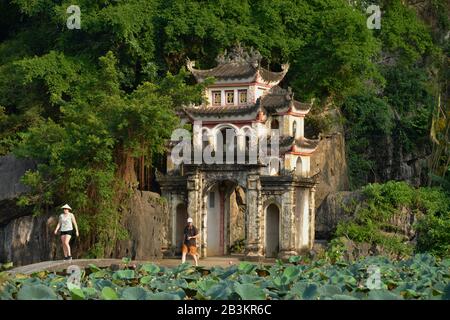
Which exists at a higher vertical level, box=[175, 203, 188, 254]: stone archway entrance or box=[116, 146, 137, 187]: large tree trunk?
box=[116, 146, 137, 187]: large tree trunk

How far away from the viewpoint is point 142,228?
32.4 meters

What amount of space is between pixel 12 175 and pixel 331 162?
402 inches

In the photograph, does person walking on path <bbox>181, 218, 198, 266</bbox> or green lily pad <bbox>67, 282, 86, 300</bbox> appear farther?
person walking on path <bbox>181, 218, 198, 266</bbox>

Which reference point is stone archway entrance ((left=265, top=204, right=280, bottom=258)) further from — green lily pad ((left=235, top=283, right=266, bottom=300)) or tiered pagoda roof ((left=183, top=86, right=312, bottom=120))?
green lily pad ((left=235, top=283, right=266, bottom=300))

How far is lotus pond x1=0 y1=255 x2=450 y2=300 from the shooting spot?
15.9 m

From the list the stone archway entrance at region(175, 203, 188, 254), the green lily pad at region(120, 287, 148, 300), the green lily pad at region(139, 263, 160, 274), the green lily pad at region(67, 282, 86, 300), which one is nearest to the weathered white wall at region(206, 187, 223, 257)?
the stone archway entrance at region(175, 203, 188, 254)

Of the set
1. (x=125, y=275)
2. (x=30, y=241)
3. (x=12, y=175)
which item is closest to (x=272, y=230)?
(x=30, y=241)

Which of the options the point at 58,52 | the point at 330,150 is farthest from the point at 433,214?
the point at 58,52

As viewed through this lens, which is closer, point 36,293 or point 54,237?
point 36,293

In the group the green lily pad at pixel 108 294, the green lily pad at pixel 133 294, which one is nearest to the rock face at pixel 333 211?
the green lily pad at pixel 133 294

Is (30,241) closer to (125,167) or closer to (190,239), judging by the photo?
(125,167)

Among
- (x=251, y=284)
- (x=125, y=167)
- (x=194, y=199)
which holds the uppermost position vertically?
(x=125, y=167)

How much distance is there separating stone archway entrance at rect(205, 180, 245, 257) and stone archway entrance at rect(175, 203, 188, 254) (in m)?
0.70

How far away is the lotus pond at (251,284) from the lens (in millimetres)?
15893
